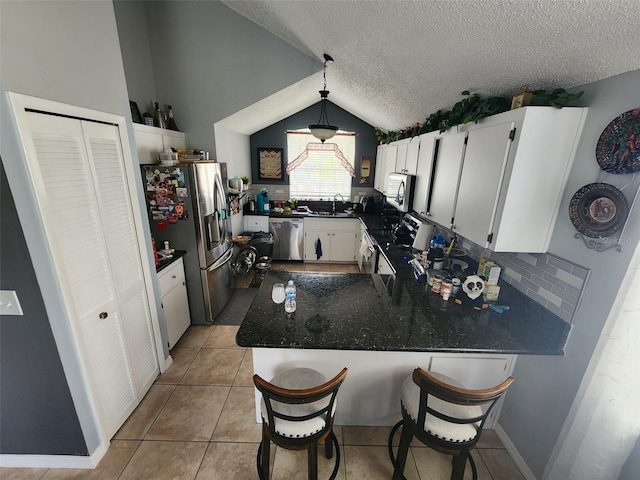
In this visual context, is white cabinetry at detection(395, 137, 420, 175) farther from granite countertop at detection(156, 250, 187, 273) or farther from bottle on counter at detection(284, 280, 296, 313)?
granite countertop at detection(156, 250, 187, 273)

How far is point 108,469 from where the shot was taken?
5.25 ft

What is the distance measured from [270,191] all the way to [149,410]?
3.82m

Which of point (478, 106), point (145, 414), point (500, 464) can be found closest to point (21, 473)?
point (145, 414)

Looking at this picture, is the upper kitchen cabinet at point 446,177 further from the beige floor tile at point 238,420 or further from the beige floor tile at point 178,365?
the beige floor tile at point 178,365

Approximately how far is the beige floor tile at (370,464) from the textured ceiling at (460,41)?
2.31m

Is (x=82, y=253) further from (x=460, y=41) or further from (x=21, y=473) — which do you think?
(x=460, y=41)

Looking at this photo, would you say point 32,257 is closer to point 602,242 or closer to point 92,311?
point 92,311

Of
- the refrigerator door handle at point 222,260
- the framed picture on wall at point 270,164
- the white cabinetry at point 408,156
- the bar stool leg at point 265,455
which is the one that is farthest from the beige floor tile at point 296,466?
the framed picture on wall at point 270,164

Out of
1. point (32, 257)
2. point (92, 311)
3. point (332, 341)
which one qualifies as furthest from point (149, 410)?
point (332, 341)

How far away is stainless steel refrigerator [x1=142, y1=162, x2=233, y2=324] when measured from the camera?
8.23ft

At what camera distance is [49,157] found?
1.30 m

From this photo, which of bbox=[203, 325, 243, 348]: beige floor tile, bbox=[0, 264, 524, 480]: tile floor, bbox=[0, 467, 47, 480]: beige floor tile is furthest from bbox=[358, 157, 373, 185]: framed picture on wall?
bbox=[0, 467, 47, 480]: beige floor tile

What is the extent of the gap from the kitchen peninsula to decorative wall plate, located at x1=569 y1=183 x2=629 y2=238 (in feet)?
1.81

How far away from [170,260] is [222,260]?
694mm
